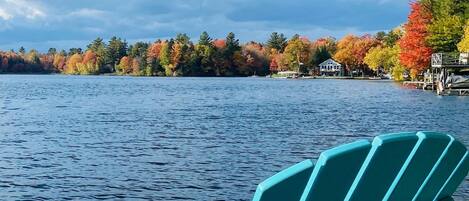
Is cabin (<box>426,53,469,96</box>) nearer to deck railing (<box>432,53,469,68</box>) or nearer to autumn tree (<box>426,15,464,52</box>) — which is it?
deck railing (<box>432,53,469,68</box>)

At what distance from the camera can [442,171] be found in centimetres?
609

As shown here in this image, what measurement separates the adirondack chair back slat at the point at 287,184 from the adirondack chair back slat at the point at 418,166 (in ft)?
4.26

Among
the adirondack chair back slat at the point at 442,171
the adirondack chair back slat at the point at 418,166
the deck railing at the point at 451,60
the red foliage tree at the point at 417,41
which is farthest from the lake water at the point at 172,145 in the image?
the red foliage tree at the point at 417,41

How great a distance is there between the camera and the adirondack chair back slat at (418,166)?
5371 mm

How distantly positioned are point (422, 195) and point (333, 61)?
193 meters

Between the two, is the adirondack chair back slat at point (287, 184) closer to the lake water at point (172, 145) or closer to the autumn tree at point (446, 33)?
the lake water at point (172, 145)

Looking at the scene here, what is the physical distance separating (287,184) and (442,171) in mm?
2409

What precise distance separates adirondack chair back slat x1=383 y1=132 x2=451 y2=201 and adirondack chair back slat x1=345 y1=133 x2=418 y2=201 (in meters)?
0.09

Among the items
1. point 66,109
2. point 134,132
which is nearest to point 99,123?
point 134,132

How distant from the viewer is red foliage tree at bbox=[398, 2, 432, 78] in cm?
9125

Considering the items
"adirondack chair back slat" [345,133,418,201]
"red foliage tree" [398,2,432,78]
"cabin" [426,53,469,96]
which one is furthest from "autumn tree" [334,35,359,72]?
"adirondack chair back slat" [345,133,418,201]

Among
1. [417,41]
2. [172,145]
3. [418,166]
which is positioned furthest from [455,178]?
[417,41]

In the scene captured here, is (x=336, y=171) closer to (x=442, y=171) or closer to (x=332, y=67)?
(x=442, y=171)

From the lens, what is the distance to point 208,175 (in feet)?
67.6
